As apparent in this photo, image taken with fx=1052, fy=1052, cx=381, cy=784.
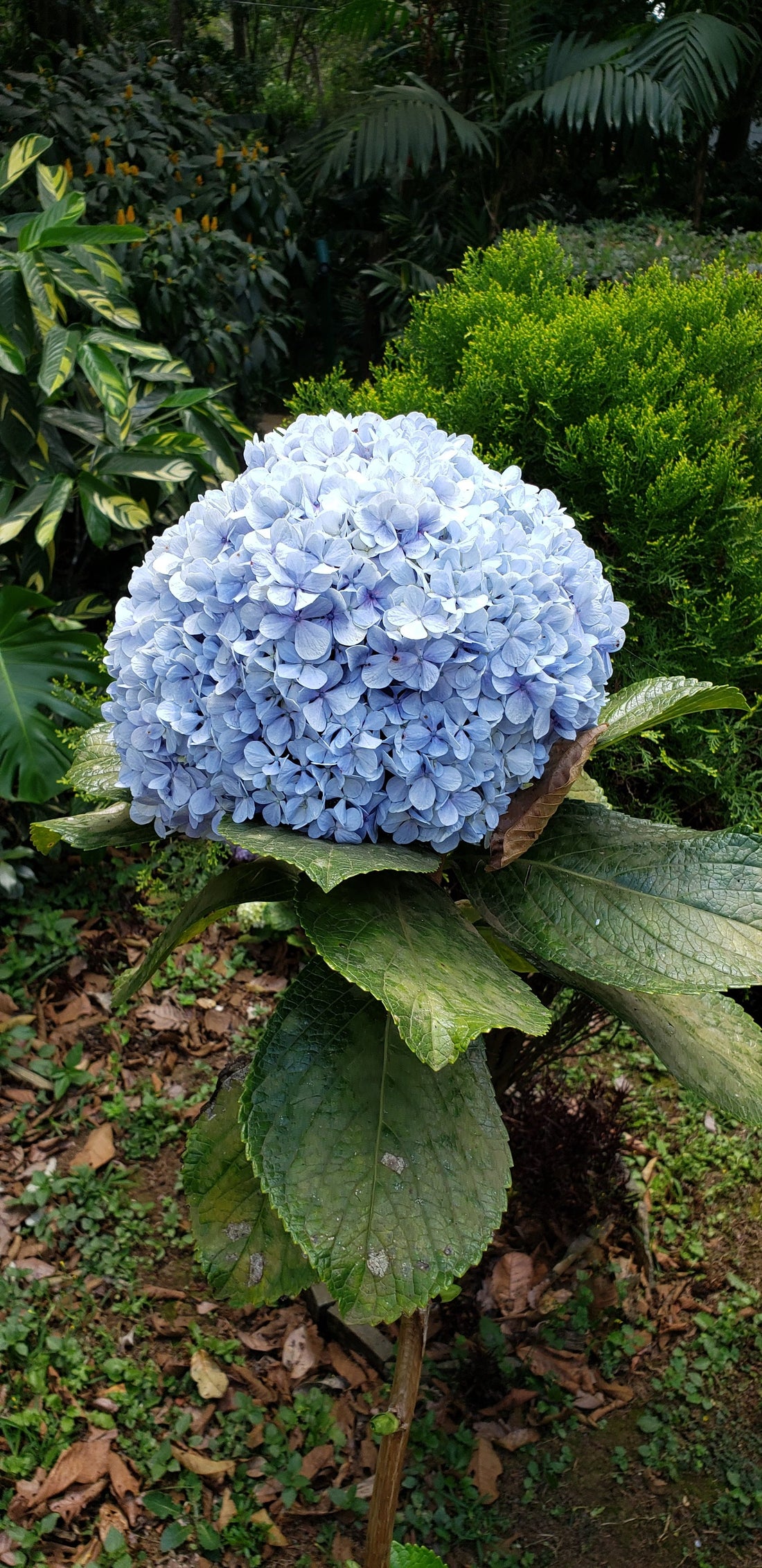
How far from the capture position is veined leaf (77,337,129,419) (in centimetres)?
288

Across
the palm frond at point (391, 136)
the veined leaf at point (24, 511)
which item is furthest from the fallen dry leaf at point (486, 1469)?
the palm frond at point (391, 136)

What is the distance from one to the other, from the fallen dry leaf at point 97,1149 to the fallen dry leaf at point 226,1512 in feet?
2.61

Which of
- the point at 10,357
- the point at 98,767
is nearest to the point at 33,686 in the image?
the point at 10,357

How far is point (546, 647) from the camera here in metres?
1.09

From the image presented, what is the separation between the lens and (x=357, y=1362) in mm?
2160

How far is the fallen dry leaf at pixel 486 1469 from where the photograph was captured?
6.26 feet

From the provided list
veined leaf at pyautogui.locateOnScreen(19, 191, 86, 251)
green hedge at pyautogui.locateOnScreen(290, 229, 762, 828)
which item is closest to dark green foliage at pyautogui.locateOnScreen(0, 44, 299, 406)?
veined leaf at pyautogui.locateOnScreen(19, 191, 86, 251)

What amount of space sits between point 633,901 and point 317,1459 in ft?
4.73

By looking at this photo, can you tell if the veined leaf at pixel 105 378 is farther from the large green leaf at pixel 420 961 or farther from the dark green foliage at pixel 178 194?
the large green leaf at pixel 420 961

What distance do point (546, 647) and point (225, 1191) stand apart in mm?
800

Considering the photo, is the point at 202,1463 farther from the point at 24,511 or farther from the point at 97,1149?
the point at 24,511

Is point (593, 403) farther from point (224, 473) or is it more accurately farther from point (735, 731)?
point (224, 473)

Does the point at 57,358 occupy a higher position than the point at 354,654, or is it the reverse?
the point at 354,654

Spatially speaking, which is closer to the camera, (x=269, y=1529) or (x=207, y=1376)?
(x=269, y=1529)
